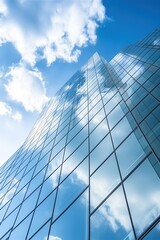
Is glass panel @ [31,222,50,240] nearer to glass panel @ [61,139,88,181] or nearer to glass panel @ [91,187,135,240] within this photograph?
glass panel @ [61,139,88,181]

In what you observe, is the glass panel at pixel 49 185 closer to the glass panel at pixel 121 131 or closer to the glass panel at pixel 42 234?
the glass panel at pixel 42 234

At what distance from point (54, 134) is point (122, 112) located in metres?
7.06

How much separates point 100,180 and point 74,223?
143 centimetres

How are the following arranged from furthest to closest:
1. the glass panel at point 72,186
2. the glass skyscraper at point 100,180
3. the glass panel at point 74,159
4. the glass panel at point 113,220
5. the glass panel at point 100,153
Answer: the glass panel at point 74,159 < the glass panel at point 100,153 < the glass panel at point 72,186 < the glass skyscraper at point 100,180 < the glass panel at point 113,220

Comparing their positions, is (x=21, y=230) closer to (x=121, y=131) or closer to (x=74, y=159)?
(x=74, y=159)

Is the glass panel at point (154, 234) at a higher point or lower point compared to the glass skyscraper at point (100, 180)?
lower

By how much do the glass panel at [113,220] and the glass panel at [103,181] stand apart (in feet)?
1.21

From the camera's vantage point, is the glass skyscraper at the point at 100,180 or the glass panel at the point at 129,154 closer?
the glass skyscraper at the point at 100,180

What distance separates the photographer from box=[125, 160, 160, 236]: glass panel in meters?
5.31

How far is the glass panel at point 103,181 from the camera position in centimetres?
726

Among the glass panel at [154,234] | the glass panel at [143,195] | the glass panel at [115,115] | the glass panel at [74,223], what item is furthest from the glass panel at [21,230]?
the glass panel at [154,234]

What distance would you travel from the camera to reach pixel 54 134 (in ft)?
56.1

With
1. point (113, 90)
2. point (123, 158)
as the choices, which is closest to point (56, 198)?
point (123, 158)

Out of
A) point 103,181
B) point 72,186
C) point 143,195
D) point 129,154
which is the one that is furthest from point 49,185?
point 143,195
